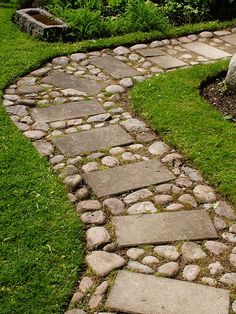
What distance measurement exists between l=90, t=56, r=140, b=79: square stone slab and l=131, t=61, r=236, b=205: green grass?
40cm

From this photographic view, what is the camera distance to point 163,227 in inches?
146

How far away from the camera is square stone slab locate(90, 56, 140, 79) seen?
249 inches

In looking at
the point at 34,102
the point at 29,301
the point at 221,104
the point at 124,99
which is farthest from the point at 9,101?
the point at 29,301

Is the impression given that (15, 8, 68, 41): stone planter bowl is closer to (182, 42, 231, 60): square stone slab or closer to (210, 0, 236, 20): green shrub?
(182, 42, 231, 60): square stone slab

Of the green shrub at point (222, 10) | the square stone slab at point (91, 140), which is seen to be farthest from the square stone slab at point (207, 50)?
the square stone slab at point (91, 140)

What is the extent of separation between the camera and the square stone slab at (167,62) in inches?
260

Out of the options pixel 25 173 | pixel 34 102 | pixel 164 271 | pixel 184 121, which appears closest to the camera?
pixel 164 271

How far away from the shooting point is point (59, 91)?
586cm

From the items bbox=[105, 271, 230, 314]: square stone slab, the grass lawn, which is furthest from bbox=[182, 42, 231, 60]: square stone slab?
bbox=[105, 271, 230, 314]: square stone slab

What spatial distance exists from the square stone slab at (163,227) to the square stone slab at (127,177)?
39 centimetres

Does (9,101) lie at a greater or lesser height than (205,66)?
lesser

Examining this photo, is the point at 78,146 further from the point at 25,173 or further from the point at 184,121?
the point at 184,121

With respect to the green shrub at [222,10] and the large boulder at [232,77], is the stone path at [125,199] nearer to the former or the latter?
the large boulder at [232,77]

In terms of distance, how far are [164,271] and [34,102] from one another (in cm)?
288
